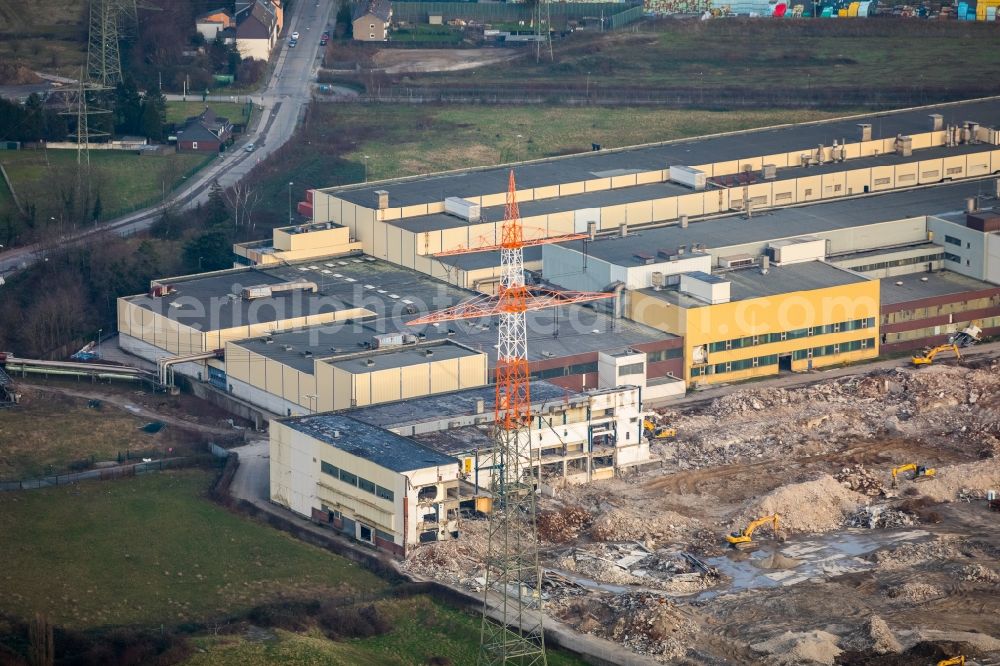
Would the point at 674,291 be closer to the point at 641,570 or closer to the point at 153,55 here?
the point at 641,570

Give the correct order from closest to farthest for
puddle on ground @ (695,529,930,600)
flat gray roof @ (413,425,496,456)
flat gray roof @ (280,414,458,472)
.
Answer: puddle on ground @ (695,529,930,600) → flat gray roof @ (280,414,458,472) → flat gray roof @ (413,425,496,456)

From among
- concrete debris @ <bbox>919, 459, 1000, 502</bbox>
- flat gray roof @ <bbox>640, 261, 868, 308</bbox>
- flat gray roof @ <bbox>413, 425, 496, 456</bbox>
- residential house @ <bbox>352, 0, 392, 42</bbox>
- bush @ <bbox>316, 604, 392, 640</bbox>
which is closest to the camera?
bush @ <bbox>316, 604, 392, 640</bbox>

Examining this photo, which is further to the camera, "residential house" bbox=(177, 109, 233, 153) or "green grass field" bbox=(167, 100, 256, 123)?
"green grass field" bbox=(167, 100, 256, 123)

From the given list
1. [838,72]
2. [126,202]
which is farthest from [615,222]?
[838,72]

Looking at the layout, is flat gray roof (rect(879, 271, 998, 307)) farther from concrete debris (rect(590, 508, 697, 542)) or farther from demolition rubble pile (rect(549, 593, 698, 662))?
demolition rubble pile (rect(549, 593, 698, 662))

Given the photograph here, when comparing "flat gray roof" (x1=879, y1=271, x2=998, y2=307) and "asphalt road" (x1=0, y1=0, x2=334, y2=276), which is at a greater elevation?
"asphalt road" (x1=0, y1=0, x2=334, y2=276)

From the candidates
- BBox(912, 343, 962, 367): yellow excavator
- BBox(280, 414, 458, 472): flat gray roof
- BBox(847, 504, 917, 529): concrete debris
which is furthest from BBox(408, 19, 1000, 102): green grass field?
BBox(280, 414, 458, 472): flat gray roof

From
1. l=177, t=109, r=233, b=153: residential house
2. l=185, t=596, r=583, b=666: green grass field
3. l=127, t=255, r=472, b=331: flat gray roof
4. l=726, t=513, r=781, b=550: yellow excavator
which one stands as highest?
l=177, t=109, r=233, b=153: residential house
